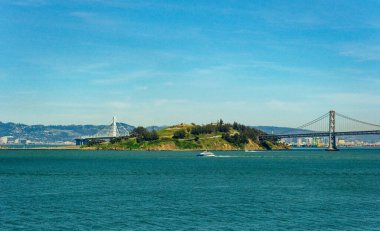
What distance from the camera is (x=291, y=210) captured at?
6047cm

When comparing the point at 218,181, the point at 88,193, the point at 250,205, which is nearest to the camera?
the point at 250,205

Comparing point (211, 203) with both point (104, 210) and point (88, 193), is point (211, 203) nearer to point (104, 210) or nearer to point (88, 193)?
point (104, 210)

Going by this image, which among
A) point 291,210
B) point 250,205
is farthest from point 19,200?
point 291,210

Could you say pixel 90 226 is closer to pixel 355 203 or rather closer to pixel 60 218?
pixel 60 218

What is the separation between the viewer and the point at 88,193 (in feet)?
252

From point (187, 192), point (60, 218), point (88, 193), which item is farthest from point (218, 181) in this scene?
point (60, 218)

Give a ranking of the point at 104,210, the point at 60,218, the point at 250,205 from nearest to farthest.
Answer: the point at 60,218
the point at 104,210
the point at 250,205

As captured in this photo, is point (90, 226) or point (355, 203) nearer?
point (90, 226)

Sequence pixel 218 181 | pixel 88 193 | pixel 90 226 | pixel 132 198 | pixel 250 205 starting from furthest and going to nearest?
pixel 218 181, pixel 88 193, pixel 132 198, pixel 250 205, pixel 90 226

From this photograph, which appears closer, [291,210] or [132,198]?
[291,210]

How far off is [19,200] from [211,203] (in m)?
24.7

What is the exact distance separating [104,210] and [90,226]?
372 inches

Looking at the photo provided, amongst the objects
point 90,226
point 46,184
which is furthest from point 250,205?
point 46,184

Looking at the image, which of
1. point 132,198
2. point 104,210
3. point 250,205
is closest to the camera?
point 104,210
